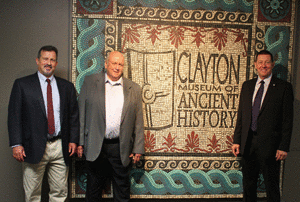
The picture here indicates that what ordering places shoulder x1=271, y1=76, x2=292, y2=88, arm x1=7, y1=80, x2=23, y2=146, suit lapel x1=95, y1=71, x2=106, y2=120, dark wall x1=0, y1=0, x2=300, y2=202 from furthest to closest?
1. dark wall x1=0, y1=0, x2=300, y2=202
2. shoulder x1=271, y1=76, x2=292, y2=88
3. suit lapel x1=95, y1=71, x2=106, y2=120
4. arm x1=7, y1=80, x2=23, y2=146

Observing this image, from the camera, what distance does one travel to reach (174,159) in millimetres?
3266

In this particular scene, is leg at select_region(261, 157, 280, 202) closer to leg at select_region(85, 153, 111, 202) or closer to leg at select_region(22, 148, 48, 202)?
leg at select_region(85, 153, 111, 202)

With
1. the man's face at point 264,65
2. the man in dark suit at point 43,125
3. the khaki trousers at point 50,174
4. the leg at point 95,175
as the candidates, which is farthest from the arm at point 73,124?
the man's face at point 264,65

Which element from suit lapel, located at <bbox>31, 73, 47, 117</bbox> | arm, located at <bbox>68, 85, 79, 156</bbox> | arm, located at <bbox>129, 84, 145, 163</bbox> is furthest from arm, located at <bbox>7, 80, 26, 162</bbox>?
arm, located at <bbox>129, 84, 145, 163</bbox>

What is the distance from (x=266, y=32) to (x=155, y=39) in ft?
5.15

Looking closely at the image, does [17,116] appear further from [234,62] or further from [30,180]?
[234,62]

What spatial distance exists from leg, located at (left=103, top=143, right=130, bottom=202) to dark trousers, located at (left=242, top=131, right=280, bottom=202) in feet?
4.88

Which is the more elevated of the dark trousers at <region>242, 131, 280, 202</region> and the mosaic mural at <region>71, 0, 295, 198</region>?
the mosaic mural at <region>71, 0, 295, 198</region>

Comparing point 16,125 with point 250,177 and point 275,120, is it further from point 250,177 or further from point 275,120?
point 275,120

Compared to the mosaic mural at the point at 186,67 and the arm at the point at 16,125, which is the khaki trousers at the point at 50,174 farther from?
the mosaic mural at the point at 186,67

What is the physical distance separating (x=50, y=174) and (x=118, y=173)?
775 millimetres

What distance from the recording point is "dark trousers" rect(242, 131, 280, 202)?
8.99ft

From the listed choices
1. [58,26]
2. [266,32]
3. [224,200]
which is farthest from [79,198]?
[266,32]

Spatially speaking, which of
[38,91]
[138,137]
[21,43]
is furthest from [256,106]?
[21,43]
